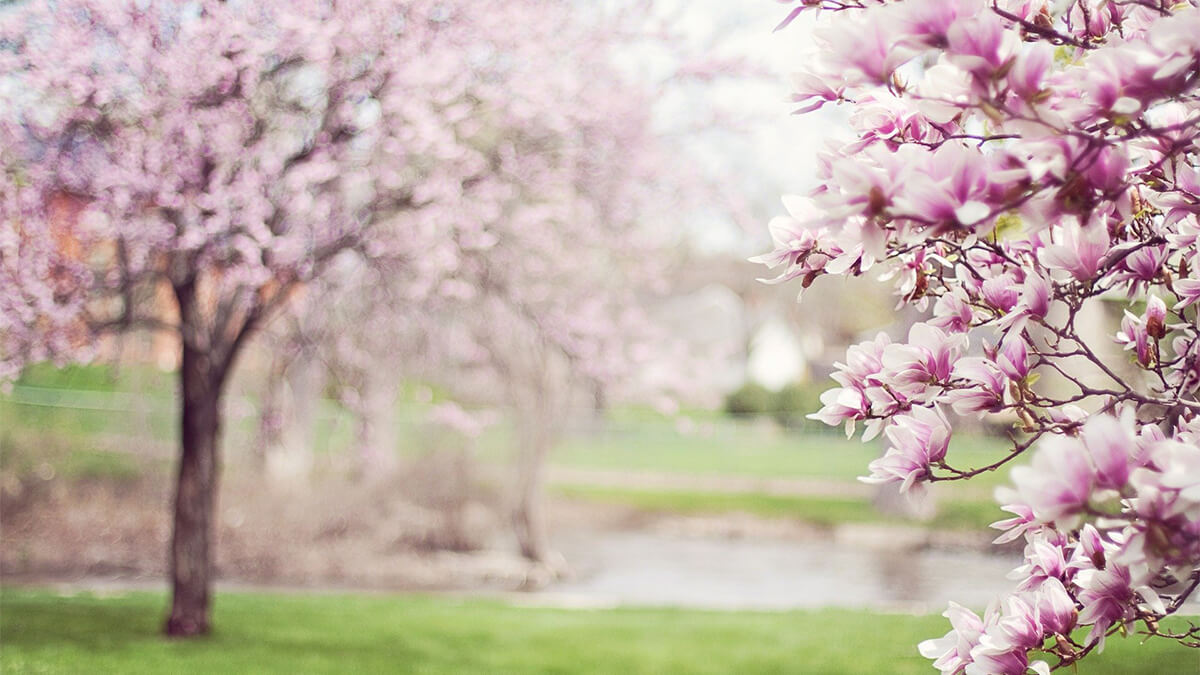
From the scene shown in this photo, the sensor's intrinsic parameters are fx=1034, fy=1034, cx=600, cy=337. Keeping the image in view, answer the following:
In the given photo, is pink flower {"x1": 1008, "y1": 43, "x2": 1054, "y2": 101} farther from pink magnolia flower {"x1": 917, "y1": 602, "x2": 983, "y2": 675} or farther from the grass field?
the grass field

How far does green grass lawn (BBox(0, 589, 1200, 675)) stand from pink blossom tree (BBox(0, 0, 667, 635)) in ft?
2.11

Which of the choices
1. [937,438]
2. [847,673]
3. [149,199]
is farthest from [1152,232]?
[149,199]

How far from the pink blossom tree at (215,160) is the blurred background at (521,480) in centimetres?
40

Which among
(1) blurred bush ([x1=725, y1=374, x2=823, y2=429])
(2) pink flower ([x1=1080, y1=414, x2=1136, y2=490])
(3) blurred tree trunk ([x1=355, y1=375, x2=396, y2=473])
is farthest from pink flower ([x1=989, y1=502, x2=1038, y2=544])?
(1) blurred bush ([x1=725, y1=374, x2=823, y2=429])

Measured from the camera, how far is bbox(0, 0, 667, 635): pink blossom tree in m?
5.34

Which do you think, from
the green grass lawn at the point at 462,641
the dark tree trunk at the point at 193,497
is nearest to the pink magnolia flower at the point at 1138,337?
the green grass lawn at the point at 462,641

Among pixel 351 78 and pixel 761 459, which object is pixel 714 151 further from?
pixel 761 459

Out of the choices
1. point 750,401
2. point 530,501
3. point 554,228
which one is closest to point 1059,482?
point 554,228

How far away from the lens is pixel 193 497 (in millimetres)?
6453

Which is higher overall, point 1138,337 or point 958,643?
A: point 1138,337

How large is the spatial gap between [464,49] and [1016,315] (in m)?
4.66

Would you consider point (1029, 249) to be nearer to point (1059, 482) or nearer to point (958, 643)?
point (958, 643)

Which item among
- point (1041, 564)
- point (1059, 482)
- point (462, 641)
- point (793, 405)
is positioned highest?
point (1059, 482)

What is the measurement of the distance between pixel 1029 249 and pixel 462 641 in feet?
18.2
